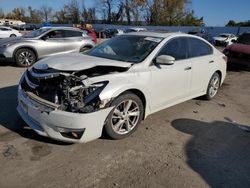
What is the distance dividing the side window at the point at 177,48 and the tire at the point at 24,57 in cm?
638

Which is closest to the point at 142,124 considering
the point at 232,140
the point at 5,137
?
the point at 232,140

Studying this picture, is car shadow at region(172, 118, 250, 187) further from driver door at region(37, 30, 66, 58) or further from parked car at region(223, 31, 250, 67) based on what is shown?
driver door at region(37, 30, 66, 58)

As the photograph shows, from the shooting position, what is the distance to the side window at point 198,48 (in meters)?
5.21

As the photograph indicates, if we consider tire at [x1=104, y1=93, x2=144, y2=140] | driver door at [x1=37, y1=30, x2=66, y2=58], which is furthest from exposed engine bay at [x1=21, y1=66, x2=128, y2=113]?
driver door at [x1=37, y1=30, x2=66, y2=58]

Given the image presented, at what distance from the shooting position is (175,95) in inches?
189

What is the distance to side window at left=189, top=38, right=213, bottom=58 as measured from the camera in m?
5.21

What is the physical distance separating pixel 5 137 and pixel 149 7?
6698cm

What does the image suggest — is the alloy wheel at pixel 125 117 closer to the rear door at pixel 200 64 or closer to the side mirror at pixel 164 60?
the side mirror at pixel 164 60

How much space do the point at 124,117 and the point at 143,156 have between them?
0.66m

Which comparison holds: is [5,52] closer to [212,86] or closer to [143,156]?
[212,86]

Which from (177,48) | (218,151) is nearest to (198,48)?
(177,48)

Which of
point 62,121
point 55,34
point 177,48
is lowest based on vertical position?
point 62,121

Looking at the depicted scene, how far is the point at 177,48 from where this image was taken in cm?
487

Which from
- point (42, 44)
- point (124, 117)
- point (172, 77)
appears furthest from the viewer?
point (42, 44)
